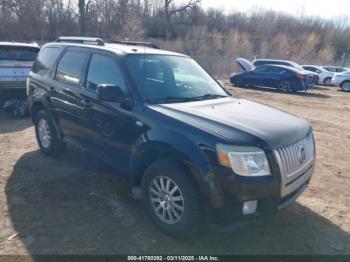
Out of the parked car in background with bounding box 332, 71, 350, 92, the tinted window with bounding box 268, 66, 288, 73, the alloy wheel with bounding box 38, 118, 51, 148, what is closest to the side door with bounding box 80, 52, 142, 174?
the alloy wheel with bounding box 38, 118, 51, 148

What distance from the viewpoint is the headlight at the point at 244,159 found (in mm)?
2904

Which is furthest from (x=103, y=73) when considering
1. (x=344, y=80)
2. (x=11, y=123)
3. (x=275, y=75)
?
(x=344, y=80)

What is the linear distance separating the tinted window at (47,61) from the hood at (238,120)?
2576 mm

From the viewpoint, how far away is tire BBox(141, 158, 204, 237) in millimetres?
3145

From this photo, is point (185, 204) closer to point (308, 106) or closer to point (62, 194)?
point (62, 194)

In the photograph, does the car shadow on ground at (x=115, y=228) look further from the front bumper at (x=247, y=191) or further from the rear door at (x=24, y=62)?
the rear door at (x=24, y=62)

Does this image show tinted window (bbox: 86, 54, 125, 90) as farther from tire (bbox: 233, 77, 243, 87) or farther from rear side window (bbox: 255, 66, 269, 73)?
tire (bbox: 233, 77, 243, 87)

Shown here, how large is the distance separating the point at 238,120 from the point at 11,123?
6.75 m

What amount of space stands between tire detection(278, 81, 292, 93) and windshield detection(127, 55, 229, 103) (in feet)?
47.9

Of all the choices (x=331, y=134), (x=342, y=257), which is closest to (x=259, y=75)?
(x=331, y=134)

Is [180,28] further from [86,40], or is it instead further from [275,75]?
[86,40]

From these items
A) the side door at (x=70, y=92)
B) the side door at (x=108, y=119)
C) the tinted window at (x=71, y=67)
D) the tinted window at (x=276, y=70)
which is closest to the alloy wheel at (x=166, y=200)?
the side door at (x=108, y=119)

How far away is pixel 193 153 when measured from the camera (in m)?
3.05

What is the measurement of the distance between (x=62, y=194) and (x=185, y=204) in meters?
1.97
